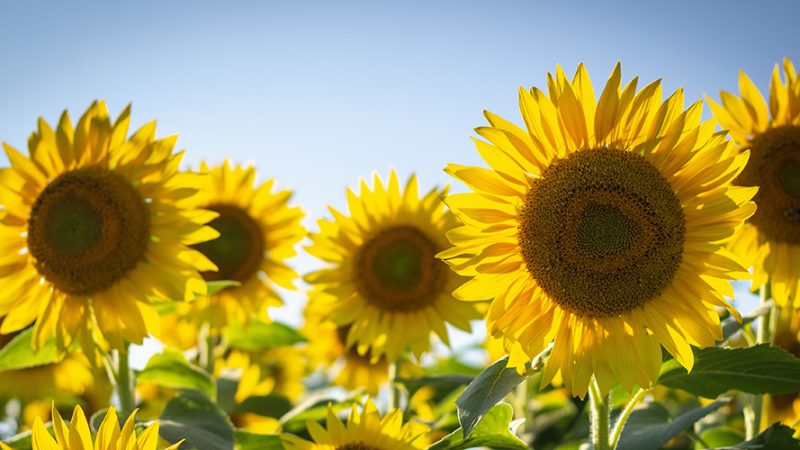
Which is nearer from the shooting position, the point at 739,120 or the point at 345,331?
the point at 739,120

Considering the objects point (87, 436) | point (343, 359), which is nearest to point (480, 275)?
point (87, 436)

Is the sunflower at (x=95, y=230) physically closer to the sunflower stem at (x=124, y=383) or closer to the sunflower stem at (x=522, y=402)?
the sunflower stem at (x=124, y=383)

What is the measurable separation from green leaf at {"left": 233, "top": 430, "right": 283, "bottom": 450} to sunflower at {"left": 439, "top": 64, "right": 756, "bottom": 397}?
0.88 meters

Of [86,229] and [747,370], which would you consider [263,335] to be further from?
[747,370]

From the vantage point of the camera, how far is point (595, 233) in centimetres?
287

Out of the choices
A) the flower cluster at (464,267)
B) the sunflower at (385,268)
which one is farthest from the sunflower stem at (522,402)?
the sunflower at (385,268)

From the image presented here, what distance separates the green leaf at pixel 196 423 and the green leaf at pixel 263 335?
151cm

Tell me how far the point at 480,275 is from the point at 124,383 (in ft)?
5.25

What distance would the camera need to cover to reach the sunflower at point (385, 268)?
4.80 metres

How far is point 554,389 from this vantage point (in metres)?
5.46

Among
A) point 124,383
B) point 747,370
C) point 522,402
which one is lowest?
point 522,402

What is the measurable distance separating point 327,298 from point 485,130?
2296mm

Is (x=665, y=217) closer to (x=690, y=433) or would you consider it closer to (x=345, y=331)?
(x=690, y=433)

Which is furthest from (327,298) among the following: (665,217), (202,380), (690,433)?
(665,217)
